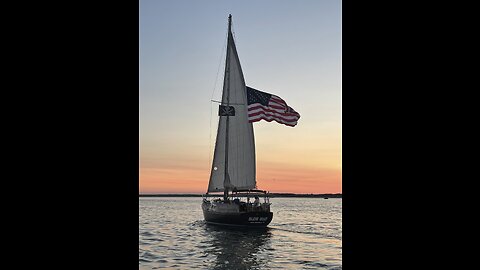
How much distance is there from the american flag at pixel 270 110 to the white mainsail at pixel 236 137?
A: 12.6m

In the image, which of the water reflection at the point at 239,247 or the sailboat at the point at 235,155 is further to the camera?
the sailboat at the point at 235,155

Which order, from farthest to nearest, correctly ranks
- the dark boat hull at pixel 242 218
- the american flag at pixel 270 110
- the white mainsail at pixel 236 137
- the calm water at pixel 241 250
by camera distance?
the dark boat hull at pixel 242 218 → the white mainsail at pixel 236 137 → the calm water at pixel 241 250 → the american flag at pixel 270 110

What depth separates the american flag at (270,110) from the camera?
2139 cm

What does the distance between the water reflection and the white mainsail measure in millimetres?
3346

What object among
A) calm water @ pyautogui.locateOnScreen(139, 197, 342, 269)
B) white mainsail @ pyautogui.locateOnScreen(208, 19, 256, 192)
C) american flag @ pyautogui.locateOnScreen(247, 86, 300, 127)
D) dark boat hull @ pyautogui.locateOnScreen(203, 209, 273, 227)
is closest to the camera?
american flag @ pyautogui.locateOnScreen(247, 86, 300, 127)

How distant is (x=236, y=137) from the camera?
3831cm

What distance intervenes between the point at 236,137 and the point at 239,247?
328 inches

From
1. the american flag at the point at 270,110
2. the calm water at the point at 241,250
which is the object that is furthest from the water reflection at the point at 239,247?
the american flag at the point at 270,110

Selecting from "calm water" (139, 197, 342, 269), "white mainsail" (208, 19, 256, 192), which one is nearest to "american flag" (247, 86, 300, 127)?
"calm water" (139, 197, 342, 269)

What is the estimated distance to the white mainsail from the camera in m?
38.2

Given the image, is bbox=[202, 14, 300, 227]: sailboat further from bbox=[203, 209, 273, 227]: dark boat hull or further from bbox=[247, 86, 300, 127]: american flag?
bbox=[247, 86, 300, 127]: american flag

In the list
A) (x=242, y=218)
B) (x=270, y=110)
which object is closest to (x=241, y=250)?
(x=242, y=218)

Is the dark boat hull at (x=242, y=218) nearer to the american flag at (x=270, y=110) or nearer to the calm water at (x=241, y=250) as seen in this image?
the calm water at (x=241, y=250)
